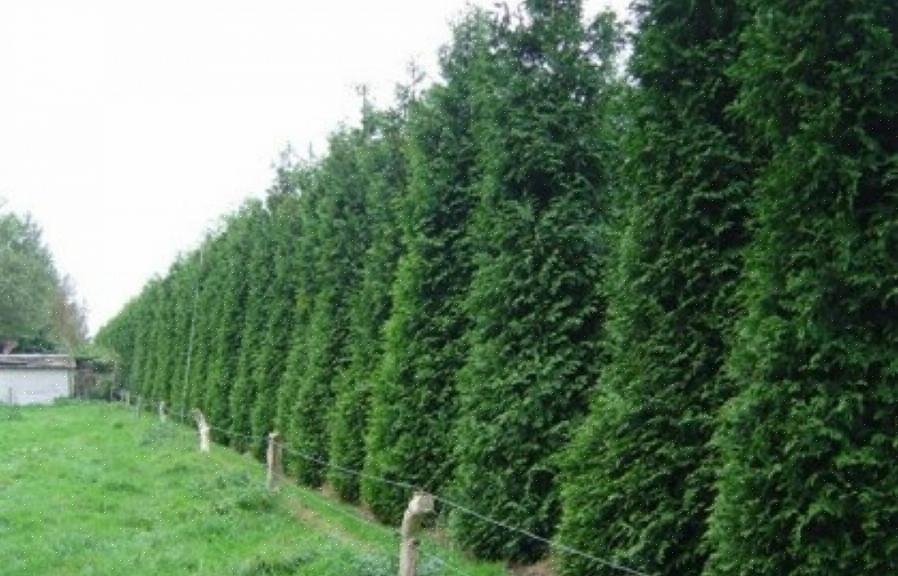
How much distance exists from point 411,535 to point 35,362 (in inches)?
1862

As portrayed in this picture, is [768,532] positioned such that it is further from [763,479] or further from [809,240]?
[809,240]

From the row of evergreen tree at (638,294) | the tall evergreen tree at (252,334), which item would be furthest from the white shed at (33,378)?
the row of evergreen tree at (638,294)

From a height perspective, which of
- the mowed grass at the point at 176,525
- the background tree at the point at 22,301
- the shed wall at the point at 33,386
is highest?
the background tree at the point at 22,301

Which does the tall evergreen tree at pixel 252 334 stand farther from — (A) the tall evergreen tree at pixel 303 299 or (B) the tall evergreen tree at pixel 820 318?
(B) the tall evergreen tree at pixel 820 318

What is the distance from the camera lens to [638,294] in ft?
22.9

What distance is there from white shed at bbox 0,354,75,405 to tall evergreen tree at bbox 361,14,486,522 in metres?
41.7

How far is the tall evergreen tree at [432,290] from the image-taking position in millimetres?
11312

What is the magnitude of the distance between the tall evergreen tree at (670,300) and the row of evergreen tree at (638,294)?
2 centimetres

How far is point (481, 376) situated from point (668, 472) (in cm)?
335

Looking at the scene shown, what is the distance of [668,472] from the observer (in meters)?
6.55

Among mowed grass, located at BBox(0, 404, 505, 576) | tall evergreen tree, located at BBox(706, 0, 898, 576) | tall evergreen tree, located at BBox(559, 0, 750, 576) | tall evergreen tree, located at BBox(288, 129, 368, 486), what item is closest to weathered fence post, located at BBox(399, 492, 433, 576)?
mowed grass, located at BBox(0, 404, 505, 576)

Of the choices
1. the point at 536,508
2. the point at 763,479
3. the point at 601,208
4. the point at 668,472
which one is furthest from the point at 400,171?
the point at 763,479

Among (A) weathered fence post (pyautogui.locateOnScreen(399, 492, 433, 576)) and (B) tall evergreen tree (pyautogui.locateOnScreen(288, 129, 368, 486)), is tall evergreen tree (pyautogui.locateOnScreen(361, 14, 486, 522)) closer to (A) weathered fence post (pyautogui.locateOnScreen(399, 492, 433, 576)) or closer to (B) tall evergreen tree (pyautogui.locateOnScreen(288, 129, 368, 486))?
(A) weathered fence post (pyautogui.locateOnScreen(399, 492, 433, 576))

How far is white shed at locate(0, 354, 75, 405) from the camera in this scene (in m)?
47.9
